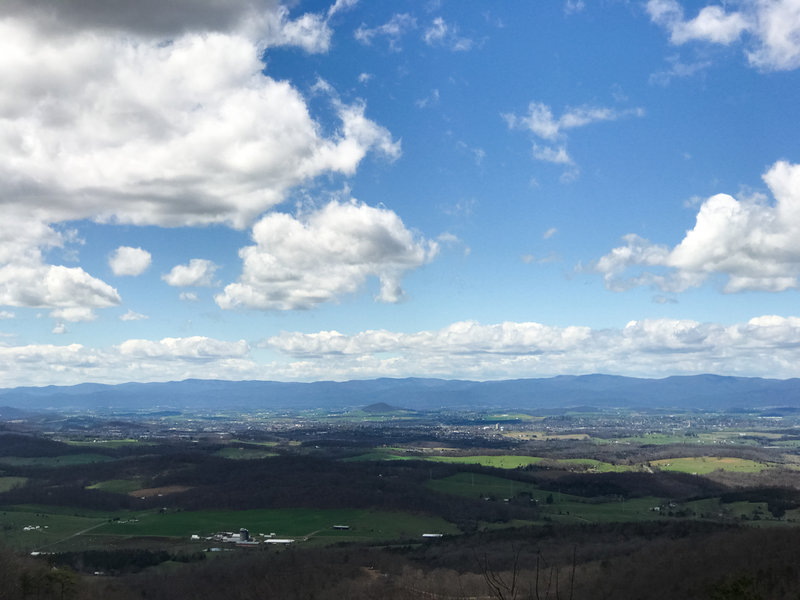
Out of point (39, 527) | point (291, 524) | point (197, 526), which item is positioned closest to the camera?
point (39, 527)

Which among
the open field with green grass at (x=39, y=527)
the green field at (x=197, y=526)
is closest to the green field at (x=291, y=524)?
the green field at (x=197, y=526)

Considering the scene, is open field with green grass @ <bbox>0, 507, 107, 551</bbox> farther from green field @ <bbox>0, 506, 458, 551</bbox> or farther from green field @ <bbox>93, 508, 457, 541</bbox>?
green field @ <bbox>93, 508, 457, 541</bbox>

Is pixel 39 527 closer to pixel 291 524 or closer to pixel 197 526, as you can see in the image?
pixel 197 526

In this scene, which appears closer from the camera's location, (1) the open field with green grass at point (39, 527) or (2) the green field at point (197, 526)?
(1) the open field with green grass at point (39, 527)

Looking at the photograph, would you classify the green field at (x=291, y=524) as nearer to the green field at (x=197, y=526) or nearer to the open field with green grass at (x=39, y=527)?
the green field at (x=197, y=526)

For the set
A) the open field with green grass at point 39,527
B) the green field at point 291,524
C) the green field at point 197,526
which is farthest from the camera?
the green field at point 291,524

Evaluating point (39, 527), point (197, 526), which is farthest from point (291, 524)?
point (39, 527)

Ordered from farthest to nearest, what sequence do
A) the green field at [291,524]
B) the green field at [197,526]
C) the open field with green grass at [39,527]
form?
1. the green field at [291,524]
2. the green field at [197,526]
3. the open field with green grass at [39,527]

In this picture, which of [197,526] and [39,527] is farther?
[197,526]

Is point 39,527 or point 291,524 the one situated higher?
point 39,527

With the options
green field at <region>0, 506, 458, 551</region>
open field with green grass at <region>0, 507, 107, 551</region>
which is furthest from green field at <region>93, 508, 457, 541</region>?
open field with green grass at <region>0, 507, 107, 551</region>

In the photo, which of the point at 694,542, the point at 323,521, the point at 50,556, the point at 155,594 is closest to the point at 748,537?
the point at 694,542
